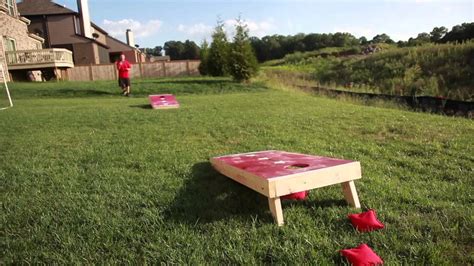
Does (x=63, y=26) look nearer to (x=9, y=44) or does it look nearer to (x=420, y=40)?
(x=9, y=44)

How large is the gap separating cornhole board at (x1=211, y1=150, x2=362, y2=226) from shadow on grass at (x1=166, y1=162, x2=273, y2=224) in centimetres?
20

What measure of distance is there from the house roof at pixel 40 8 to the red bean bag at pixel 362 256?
136ft

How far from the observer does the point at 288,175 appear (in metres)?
2.70

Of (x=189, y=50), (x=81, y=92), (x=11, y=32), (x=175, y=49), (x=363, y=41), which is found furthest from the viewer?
(x=175, y=49)

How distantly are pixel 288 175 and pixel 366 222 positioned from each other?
668 millimetres

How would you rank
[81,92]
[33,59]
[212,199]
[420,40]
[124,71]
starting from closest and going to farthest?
[212,199] < [124,71] < [81,92] < [33,59] < [420,40]

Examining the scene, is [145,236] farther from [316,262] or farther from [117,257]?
[316,262]

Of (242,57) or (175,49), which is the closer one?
(242,57)

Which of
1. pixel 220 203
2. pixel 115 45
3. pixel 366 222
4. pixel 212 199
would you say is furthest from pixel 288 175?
pixel 115 45

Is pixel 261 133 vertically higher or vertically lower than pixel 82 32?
lower

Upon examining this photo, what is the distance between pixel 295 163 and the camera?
3285 mm

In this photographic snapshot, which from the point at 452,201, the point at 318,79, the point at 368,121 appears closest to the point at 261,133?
the point at 368,121

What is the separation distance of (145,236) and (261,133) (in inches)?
161

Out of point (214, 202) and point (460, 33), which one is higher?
point (460, 33)
